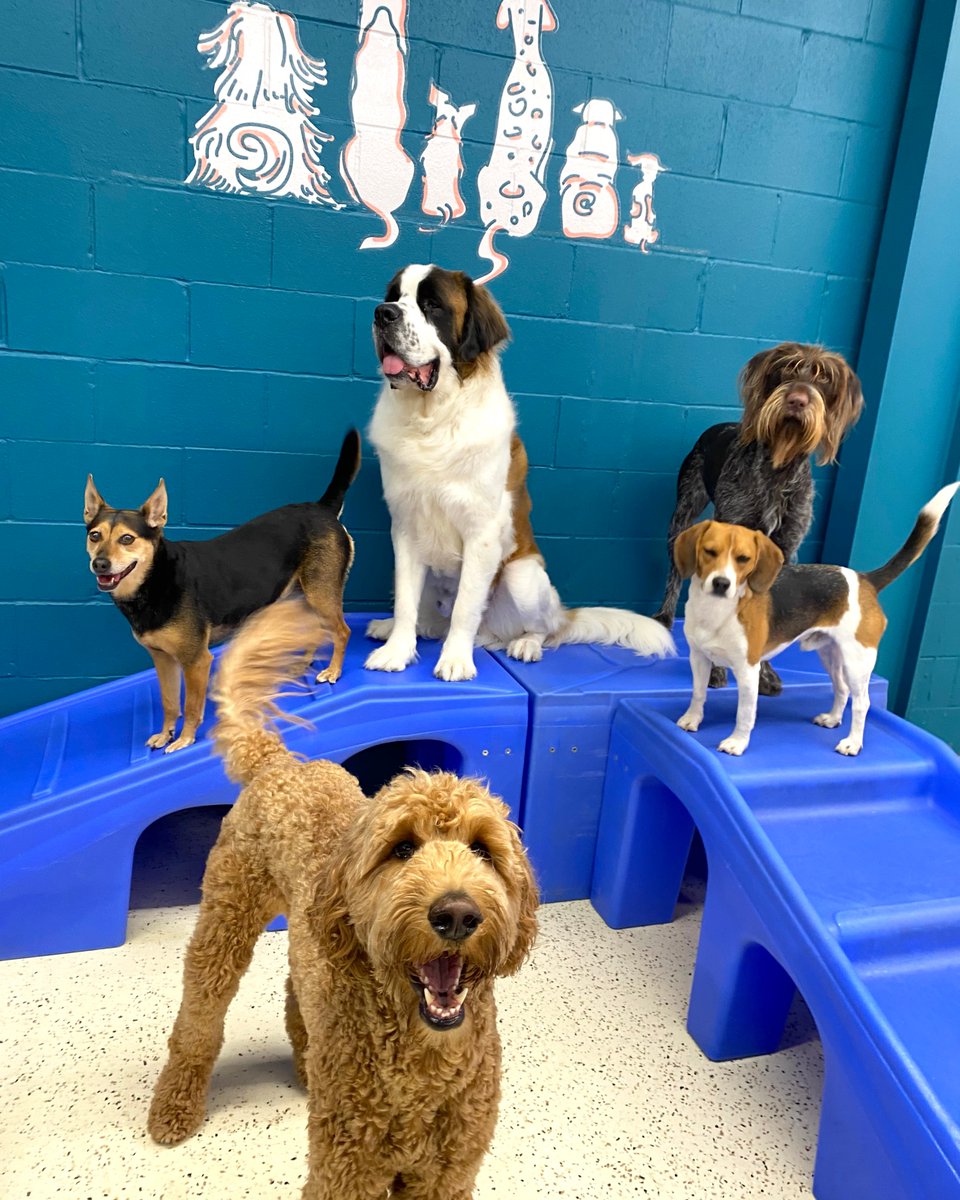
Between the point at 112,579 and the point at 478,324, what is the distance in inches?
43.2

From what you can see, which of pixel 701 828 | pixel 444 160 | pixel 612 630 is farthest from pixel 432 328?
pixel 701 828

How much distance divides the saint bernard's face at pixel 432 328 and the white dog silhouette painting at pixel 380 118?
0.52 meters

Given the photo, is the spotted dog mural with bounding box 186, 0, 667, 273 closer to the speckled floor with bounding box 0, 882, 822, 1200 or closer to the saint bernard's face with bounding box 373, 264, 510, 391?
the saint bernard's face with bounding box 373, 264, 510, 391

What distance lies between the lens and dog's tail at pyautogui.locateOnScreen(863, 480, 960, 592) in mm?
1995

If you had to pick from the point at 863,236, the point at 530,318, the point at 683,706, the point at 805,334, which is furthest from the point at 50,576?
the point at 863,236

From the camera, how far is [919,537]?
204 centimetres

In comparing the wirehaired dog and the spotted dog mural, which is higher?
the spotted dog mural

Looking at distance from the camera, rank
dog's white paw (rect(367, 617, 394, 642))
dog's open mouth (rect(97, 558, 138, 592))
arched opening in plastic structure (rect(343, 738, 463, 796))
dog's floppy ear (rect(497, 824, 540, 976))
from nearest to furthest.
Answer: dog's floppy ear (rect(497, 824, 540, 976))
dog's open mouth (rect(97, 558, 138, 592))
dog's white paw (rect(367, 617, 394, 642))
arched opening in plastic structure (rect(343, 738, 463, 796))

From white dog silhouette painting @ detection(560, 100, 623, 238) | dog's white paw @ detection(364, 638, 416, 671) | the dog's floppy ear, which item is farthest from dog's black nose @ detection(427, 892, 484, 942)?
white dog silhouette painting @ detection(560, 100, 623, 238)

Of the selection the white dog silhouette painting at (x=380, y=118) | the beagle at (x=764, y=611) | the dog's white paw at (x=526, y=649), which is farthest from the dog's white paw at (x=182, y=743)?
the white dog silhouette painting at (x=380, y=118)

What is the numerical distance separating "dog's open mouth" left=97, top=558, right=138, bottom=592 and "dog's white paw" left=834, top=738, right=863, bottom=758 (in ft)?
5.81

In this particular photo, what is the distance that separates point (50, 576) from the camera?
7.97 ft

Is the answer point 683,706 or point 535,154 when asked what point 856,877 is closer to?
point 683,706

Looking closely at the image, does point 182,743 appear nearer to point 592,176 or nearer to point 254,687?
point 254,687
